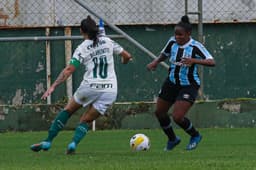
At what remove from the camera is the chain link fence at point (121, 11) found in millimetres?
16969

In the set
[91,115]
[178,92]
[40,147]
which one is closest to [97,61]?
[91,115]

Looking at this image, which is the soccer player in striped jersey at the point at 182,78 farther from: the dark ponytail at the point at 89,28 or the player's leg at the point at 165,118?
the dark ponytail at the point at 89,28

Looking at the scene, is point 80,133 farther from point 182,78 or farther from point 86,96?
point 182,78

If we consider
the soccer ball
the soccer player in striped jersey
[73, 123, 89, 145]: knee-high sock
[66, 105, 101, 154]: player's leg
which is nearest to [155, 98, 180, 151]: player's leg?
the soccer player in striped jersey

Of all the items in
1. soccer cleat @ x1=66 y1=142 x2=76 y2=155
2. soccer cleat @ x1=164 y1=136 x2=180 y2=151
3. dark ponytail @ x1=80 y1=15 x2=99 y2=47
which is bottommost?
soccer cleat @ x1=164 y1=136 x2=180 y2=151

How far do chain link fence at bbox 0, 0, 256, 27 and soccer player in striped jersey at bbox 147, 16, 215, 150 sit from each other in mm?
5160

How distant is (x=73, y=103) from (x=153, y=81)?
Result: 5.91m

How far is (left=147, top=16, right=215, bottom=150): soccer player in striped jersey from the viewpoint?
11625 mm

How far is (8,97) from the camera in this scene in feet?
55.2

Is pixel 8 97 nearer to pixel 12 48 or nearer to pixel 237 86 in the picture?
pixel 12 48

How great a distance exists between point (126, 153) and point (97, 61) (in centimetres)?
118

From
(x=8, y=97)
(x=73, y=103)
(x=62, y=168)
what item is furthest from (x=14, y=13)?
(x=62, y=168)

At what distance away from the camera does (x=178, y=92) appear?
38.9 ft

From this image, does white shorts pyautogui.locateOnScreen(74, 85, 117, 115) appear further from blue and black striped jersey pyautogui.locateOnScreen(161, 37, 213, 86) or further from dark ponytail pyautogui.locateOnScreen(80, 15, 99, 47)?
blue and black striped jersey pyautogui.locateOnScreen(161, 37, 213, 86)
